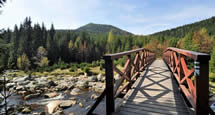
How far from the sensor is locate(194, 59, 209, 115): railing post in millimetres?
1825

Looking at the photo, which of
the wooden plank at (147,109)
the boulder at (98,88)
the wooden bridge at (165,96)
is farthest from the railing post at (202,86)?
the boulder at (98,88)

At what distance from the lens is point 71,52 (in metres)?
50.5

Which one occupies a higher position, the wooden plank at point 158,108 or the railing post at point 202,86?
the railing post at point 202,86

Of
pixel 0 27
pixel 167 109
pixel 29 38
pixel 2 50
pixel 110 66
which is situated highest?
pixel 29 38

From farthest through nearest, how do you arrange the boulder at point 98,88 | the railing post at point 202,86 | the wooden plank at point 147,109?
the boulder at point 98,88
the wooden plank at point 147,109
the railing post at point 202,86

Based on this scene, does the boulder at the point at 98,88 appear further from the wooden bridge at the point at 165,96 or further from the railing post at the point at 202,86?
the railing post at the point at 202,86

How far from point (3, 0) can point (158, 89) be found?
542 centimetres

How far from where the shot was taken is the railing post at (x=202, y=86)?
1825 millimetres

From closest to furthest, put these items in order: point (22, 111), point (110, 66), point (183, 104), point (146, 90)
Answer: point (110, 66)
point (183, 104)
point (146, 90)
point (22, 111)

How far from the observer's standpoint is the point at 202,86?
186cm

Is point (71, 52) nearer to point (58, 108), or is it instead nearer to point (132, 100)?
point (58, 108)

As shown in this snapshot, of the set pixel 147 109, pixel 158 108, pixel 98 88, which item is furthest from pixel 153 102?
pixel 98 88

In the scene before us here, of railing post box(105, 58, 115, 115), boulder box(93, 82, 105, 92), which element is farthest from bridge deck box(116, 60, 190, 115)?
boulder box(93, 82, 105, 92)

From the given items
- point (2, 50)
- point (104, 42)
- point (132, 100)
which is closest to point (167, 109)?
point (132, 100)
